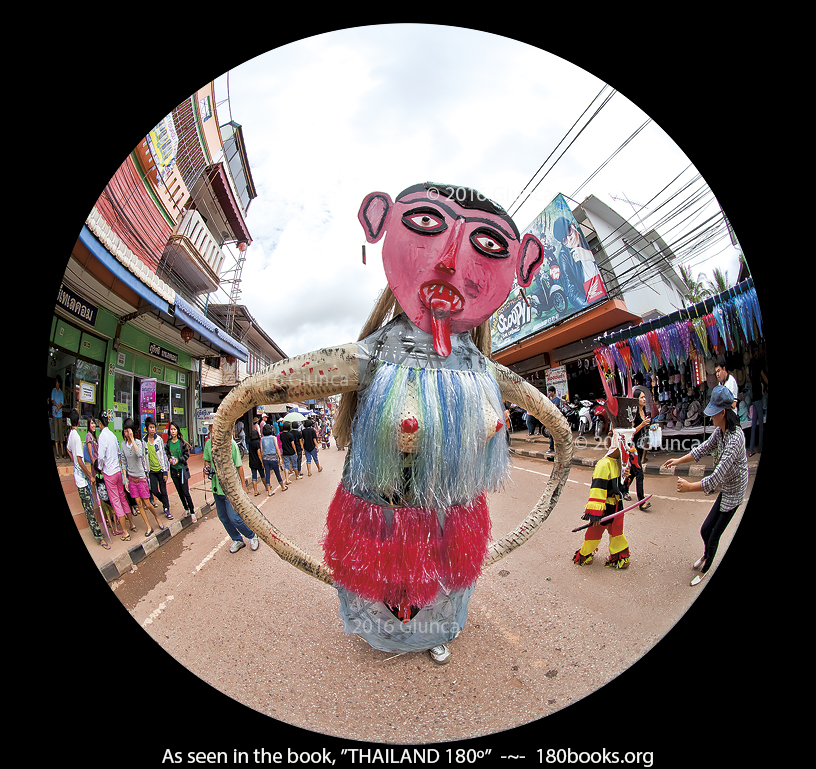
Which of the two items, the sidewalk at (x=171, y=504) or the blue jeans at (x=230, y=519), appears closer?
the sidewalk at (x=171, y=504)

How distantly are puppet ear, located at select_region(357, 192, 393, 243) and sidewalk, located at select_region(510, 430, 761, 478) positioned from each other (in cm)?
76

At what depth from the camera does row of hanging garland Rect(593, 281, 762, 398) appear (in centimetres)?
75

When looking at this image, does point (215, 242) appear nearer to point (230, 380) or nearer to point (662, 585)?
point (230, 380)

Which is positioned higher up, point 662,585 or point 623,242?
point 623,242

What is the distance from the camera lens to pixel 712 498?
805 mm

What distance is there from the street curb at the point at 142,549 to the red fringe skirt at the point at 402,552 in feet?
1.22

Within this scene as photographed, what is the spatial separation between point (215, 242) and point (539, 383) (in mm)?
1008

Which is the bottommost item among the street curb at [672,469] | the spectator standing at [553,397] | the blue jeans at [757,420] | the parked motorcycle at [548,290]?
the street curb at [672,469]

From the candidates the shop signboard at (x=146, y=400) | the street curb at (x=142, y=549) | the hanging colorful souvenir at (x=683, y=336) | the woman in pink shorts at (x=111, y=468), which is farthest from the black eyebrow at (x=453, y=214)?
the street curb at (x=142, y=549)

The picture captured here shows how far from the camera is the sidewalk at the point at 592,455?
2.64 ft

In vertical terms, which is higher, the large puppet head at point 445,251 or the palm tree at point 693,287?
the large puppet head at point 445,251

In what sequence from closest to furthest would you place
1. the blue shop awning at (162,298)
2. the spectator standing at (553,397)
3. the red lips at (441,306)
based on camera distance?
the blue shop awning at (162,298), the red lips at (441,306), the spectator standing at (553,397)

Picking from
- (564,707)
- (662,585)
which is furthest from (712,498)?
(564,707)

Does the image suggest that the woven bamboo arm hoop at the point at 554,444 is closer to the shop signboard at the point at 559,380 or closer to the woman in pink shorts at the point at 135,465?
the shop signboard at the point at 559,380
